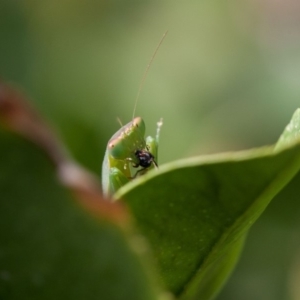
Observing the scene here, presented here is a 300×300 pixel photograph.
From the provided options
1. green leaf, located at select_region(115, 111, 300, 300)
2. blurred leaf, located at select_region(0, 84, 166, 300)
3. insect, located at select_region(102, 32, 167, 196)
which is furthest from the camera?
insect, located at select_region(102, 32, 167, 196)

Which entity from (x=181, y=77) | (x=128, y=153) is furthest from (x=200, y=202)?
(x=181, y=77)

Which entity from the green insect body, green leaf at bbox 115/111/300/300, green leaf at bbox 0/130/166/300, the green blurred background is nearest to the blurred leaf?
green leaf at bbox 0/130/166/300

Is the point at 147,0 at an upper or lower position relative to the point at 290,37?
upper

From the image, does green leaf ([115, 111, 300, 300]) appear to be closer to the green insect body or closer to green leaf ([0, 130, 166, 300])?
green leaf ([0, 130, 166, 300])

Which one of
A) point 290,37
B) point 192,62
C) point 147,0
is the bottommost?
point 290,37

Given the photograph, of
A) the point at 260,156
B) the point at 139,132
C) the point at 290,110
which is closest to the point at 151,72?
the point at 290,110

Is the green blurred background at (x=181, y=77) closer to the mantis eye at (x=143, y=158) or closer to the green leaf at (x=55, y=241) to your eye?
the mantis eye at (x=143, y=158)

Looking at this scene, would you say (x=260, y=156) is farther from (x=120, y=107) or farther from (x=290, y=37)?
(x=290, y=37)

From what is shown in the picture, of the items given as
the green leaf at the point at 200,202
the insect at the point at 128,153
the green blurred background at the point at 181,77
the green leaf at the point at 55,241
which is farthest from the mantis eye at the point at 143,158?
the green leaf at the point at 55,241
